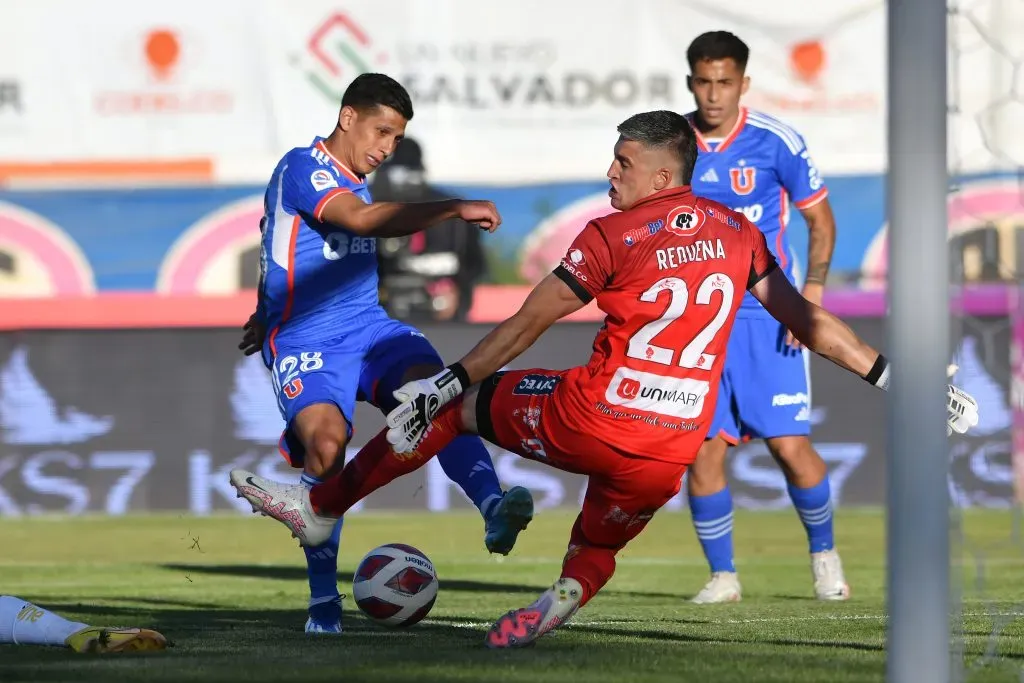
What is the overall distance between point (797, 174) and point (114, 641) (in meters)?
4.20

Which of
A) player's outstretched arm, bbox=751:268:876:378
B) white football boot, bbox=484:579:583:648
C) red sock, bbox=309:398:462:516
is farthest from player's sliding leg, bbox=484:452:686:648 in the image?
player's outstretched arm, bbox=751:268:876:378

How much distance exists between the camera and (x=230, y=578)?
9578 millimetres

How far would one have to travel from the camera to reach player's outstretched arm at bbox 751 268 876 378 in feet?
18.8

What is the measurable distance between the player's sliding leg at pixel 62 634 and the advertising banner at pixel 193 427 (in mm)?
7286

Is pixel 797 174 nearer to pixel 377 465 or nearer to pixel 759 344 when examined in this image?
pixel 759 344

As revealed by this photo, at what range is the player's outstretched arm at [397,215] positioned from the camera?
582 cm

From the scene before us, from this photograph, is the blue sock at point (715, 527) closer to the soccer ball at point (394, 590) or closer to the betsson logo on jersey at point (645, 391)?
the soccer ball at point (394, 590)

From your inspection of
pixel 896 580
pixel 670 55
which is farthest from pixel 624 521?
pixel 670 55

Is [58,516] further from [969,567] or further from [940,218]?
[940,218]

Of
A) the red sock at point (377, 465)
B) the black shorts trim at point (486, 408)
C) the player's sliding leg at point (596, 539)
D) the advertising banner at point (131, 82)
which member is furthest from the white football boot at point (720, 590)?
the advertising banner at point (131, 82)

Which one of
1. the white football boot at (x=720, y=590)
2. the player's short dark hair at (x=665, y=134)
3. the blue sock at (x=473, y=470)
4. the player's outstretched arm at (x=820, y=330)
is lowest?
the white football boot at (x=720, y=590)

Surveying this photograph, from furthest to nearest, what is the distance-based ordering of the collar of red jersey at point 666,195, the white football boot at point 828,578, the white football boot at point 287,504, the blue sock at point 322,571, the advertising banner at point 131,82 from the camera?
the advertising banner at point 131,82 < the white football boot at point 828,578 < the blue sock at point 322,571 < the white football boot at point 287,504 < the collar of red jersey at point 666,195

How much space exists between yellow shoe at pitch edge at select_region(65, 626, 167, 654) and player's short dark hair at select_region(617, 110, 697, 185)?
7.65 feet

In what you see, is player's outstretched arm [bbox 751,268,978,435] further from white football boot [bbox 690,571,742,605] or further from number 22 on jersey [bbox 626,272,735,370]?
white football boot [bbox 690,571,742,605]
